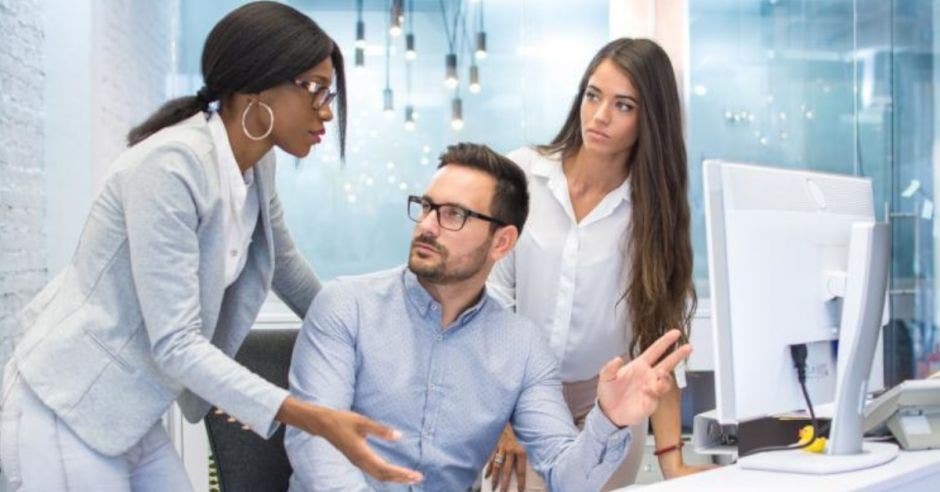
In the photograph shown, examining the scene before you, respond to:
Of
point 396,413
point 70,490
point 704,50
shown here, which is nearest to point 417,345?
point 396,413

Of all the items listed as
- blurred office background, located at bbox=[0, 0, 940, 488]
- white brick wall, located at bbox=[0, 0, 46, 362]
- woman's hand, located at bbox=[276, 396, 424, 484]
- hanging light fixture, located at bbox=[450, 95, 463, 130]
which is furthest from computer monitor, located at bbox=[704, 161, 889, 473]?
hanging light fixture, located at bbox=[450, 95, 463, 130]

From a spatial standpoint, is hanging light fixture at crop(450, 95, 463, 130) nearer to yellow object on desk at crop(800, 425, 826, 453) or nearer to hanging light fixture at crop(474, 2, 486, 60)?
hanging light fixture at crop(474, 2, 486, 60)

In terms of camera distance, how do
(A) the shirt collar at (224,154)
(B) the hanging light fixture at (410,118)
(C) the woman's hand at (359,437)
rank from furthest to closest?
(B) the hanging light fixture at (410,118) → (A) the shirt collar at (224,154) → (C) the woman's hand at (359,437)

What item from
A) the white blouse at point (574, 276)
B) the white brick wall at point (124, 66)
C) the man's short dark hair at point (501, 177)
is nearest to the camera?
the man's short dark hair at point (501, 177)

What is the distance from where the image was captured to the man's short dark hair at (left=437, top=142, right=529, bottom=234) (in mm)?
2139

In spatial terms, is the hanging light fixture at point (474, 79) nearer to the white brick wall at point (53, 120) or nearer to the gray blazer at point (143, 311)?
the white brick wall at point (53, 120)

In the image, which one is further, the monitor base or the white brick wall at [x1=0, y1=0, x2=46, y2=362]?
the white brick wall at [x1=0, y1=0, x2=46, y2=362]

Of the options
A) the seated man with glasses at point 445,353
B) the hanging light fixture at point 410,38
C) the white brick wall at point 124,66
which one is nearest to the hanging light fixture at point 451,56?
the hanging light fixture at point 410,38

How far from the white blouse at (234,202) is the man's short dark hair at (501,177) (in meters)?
0.44

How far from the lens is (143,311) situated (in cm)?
164

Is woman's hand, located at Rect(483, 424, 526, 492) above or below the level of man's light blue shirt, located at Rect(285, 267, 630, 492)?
below

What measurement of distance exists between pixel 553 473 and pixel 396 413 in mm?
287

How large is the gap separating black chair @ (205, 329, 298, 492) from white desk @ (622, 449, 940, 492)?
0.75 meters

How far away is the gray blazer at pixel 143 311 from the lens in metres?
1.62
